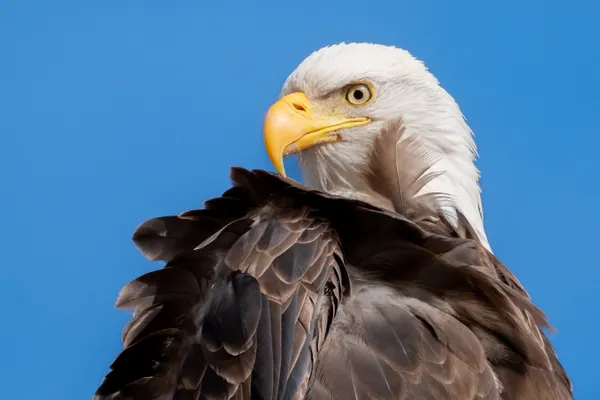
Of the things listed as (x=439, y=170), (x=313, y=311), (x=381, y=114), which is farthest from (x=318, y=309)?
(x=381, y=114)

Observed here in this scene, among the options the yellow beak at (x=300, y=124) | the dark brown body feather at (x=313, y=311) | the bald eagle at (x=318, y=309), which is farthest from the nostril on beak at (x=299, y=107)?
the dark brown body feather at (x=313, y=311)

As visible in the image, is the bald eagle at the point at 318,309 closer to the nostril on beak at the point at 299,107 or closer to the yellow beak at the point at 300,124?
the yellow beak at the point at 300,124

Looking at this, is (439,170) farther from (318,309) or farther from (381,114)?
(318,309)

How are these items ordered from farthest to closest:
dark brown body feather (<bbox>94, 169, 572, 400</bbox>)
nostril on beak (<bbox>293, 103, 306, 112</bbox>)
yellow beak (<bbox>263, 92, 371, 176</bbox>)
→ nostril on beak (<bbox>293, 103, 306, 112</bbox>)
yellow beak (<bbox>263, 92, 371, 176</bbox>)
dark brown body feather (<bbox>94, 169, 572, 400</bbox>)

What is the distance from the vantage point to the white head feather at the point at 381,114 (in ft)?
6.64

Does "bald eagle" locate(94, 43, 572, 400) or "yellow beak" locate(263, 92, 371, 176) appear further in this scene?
"yellow beak" locate(263, 92, 371, 176)

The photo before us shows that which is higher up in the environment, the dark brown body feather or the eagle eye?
the eagle eye

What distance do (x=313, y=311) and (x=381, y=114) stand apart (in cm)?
94

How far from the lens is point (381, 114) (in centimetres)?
207

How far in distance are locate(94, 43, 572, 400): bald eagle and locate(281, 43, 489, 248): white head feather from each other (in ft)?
1.47

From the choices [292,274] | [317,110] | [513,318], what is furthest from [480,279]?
[317,110]

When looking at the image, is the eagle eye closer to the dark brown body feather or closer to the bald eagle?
the bald eagle

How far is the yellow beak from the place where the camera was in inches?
74.2

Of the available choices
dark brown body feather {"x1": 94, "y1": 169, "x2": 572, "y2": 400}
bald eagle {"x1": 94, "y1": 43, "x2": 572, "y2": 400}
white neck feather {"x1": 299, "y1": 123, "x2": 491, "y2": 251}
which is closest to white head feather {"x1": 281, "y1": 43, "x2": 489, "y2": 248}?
white neck feather {"x1": 299, "y1": 123, "x2": 491, "y2": 251}
